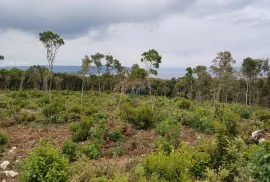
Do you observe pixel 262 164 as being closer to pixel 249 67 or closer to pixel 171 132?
pixel 171 132

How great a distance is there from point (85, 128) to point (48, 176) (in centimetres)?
442

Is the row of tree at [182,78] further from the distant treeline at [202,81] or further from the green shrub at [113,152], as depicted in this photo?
the green shrub at [113,152]

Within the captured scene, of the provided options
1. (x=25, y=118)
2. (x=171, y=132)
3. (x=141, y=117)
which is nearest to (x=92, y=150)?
(x=171, y=132)

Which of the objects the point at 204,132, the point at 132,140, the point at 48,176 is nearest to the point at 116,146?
the point at 132,140

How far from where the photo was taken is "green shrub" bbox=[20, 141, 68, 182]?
15.5 ft

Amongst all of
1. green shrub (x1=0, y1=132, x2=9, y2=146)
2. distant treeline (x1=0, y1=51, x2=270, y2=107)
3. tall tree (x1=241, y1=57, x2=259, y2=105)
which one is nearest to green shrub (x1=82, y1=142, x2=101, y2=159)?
green shrub (x1=0, y1=132, x2=9, y2=146)

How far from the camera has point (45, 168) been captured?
486 centimetres

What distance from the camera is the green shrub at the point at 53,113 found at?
11.9 m

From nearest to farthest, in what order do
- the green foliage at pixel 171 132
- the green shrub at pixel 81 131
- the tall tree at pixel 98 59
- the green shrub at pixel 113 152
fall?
1. the green shrub at pixel 113 152
2. the green foliage at pixel 171 132
3. the green shrub at pixel 81 131
4. the tall tree at pixel 98 59

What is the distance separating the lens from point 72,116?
495 inches

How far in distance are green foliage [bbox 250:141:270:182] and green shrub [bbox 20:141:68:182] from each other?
392 centimetres

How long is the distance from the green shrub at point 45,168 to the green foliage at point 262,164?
12.9 ft

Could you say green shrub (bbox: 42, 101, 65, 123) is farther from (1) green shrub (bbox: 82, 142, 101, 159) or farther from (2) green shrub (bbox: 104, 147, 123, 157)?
(2) green shrub (bbox: 104, 147, 123, 157)

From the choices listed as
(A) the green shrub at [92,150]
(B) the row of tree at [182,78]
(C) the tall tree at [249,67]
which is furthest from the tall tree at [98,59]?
(A) the green shrub at [92,150]
